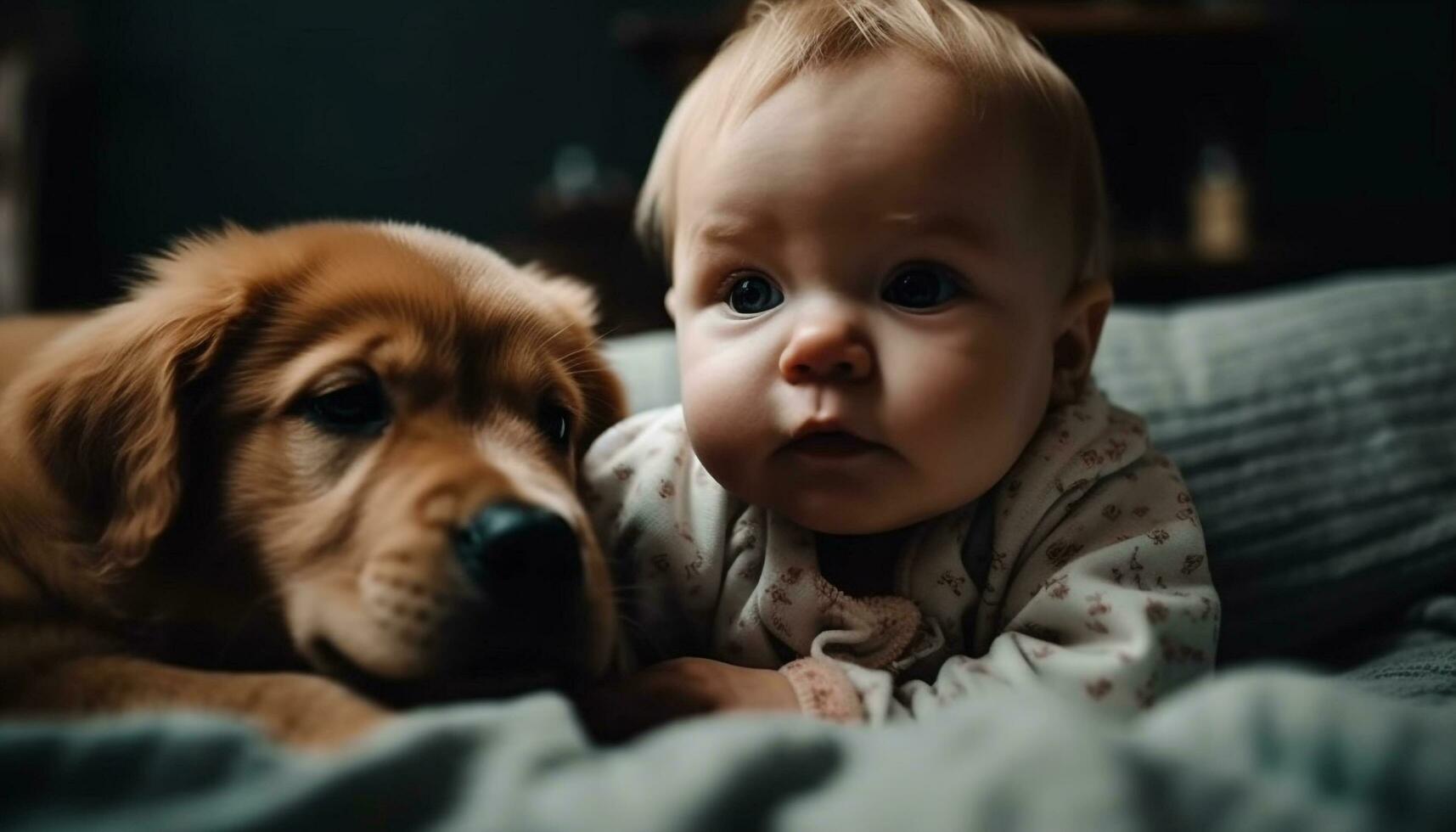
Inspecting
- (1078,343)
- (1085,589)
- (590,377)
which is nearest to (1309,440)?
(1078,343)

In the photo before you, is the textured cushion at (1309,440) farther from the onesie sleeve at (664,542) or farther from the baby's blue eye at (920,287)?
the baby's blue eye at (920,287)

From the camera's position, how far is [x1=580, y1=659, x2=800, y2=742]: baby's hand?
0.79 meters

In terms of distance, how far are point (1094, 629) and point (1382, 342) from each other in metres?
0.79

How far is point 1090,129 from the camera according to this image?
3.49 ft

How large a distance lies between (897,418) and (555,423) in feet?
1.15

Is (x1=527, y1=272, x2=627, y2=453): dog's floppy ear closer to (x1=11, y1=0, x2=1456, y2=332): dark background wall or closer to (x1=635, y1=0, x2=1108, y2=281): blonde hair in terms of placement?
(x1=635, y1=0, x2=1108, y2=281): blonde hair

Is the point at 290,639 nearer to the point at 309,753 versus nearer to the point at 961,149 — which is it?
the point at 309,753

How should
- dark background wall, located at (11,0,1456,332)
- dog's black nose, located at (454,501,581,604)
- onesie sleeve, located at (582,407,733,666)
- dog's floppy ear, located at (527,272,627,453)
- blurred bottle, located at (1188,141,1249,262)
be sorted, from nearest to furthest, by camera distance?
1. dog's black nose, located at (454,501,581,604)
2. onesie sleeve, located at (582,407,733,666)
3. dog's floppy ear, located at (527,272,627,453)
4. blurred bottle, located at (1188,141,1249,262)
5. dark background wall, located at (11,0,1456,332)

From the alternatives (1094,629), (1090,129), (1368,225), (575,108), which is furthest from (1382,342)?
(575,108)

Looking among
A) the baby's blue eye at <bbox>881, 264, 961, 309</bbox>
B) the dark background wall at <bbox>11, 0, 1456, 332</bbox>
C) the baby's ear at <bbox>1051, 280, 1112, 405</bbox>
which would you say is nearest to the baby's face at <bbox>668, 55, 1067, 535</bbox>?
the baby's blue eye at <bbox>881, 264, 961, 309</bbox>

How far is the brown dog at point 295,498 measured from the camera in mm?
753

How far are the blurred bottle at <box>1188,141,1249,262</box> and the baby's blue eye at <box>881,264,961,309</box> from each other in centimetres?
241

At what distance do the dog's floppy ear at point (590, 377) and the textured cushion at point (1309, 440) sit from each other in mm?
210

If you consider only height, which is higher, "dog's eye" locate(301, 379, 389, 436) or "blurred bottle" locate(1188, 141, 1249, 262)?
"dog's eye" locate(301, 379, 389, 436)
